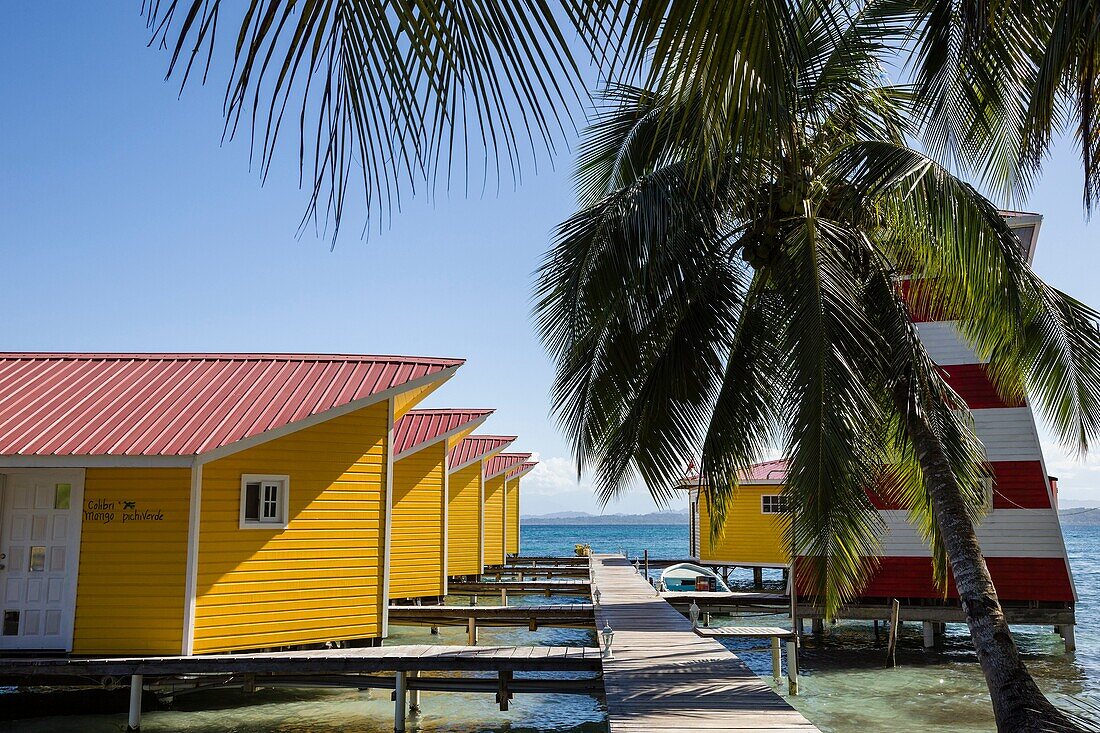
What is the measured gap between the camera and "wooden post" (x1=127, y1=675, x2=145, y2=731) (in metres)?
12.5

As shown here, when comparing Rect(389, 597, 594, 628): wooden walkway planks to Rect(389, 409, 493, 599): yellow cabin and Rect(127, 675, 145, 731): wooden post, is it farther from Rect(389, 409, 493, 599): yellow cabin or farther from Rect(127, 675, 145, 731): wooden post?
Rect(127, 675, 145, 731): wooden post

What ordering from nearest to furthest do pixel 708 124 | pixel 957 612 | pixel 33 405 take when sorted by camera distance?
pixel 708 124 < pixel 33 405 < pixel 957 612

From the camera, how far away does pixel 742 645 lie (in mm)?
22062

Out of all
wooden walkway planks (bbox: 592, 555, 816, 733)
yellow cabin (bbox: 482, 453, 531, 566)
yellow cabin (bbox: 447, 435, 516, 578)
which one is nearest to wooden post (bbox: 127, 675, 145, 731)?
wooden walkway planks (bbox: 592, 555, 816, 733)

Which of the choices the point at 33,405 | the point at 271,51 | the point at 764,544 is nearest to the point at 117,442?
the point at 33,405

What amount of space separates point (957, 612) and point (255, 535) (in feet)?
46.7

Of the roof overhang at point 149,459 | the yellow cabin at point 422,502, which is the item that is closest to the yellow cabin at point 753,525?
the yellow cabin at point 422,502

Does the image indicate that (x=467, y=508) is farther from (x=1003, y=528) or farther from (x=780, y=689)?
(x=1003, y=528)

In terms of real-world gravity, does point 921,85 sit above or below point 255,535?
above

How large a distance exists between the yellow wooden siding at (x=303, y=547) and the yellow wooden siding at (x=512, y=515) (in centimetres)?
2500

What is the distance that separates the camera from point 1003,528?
18.5 m

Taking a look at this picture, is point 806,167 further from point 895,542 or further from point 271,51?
point 895,542

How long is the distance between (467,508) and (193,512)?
1641 cm

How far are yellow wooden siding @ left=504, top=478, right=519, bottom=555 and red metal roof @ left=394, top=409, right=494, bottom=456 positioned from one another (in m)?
17.0
